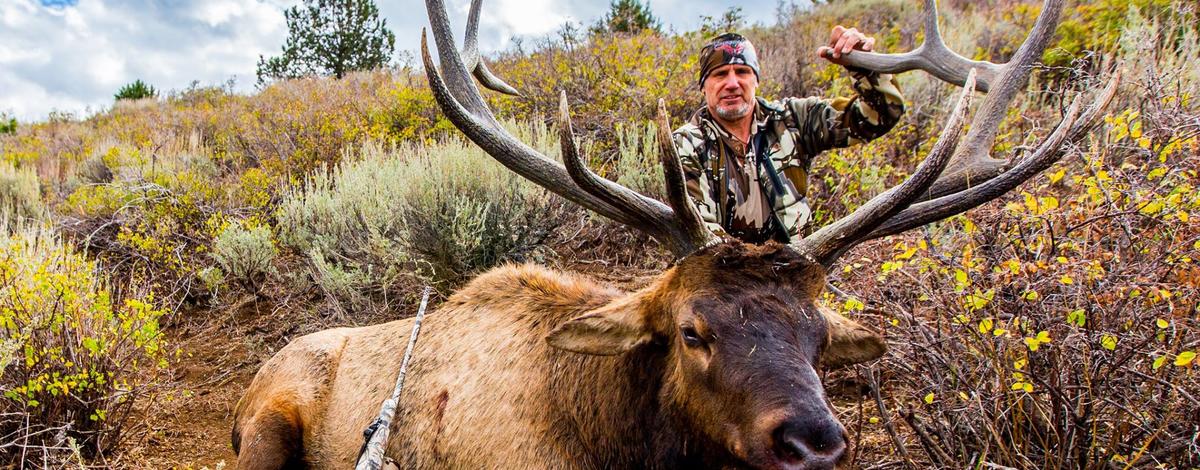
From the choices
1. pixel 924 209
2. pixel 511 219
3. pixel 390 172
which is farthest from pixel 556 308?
pixel 390 172

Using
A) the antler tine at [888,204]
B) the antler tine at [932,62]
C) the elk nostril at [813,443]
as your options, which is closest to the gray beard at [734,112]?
the antler tine at [932,62]

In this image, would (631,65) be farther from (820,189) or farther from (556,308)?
(556,308)

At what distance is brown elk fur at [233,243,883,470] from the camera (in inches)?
88.0

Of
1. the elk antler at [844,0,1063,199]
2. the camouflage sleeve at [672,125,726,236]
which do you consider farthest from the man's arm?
the elk antler at [844,0,1063,199]

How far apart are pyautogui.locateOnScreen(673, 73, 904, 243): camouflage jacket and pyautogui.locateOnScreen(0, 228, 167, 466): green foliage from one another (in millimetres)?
3319

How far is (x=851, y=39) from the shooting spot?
3490 millimetres

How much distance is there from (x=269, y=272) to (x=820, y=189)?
516 centimetres

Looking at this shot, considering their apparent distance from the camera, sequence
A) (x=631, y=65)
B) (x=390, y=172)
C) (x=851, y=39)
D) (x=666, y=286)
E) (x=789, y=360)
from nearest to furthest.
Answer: (x=789, y=360)
(x=666, y=286)
(x=851, y=39)
(x=390, y=172)
(x=631, y=65)

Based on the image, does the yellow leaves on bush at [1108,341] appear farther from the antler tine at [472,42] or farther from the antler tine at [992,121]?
the antler tine at [472,42]

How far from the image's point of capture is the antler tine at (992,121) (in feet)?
8.80

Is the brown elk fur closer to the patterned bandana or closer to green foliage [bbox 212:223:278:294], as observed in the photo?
the patterned bandana

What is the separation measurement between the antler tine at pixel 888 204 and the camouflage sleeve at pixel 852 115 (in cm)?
126

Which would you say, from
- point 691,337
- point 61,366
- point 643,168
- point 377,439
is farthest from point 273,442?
point 643,168

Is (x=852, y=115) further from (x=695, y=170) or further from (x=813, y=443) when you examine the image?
(x=813, y=443)
